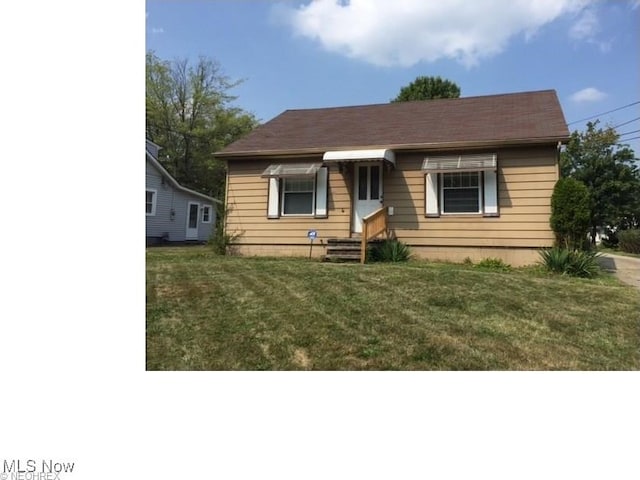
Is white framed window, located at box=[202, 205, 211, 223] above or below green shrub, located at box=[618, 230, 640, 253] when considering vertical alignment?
above

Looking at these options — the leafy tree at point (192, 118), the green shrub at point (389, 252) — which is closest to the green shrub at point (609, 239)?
the green shrub at point (389, 252)

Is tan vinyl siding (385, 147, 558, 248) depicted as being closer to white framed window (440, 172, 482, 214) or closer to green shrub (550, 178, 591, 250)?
white framed window (440, 172, 482, 214)

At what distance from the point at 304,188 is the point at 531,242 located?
4.76 metres

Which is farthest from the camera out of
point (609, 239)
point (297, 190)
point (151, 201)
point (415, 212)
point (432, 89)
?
point (432, 89)

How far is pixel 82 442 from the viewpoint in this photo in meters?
2.30

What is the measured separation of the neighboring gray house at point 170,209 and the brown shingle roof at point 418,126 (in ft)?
20.3

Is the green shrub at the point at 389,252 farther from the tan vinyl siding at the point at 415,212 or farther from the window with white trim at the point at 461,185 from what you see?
the window with white trim at the point at 461,185

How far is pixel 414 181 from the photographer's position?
28.3 feet

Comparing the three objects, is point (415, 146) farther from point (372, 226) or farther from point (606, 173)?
point (606, 173)

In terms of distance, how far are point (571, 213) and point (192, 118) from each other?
23.9 meters

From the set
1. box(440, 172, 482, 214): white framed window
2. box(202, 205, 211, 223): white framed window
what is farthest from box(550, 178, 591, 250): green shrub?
box(202, 205, 211, 223): white framed window

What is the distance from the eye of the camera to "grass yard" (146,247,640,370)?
314 cm

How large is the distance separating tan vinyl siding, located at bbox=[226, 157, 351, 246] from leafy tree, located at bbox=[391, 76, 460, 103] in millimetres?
14799

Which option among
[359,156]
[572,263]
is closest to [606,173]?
[572,263]
